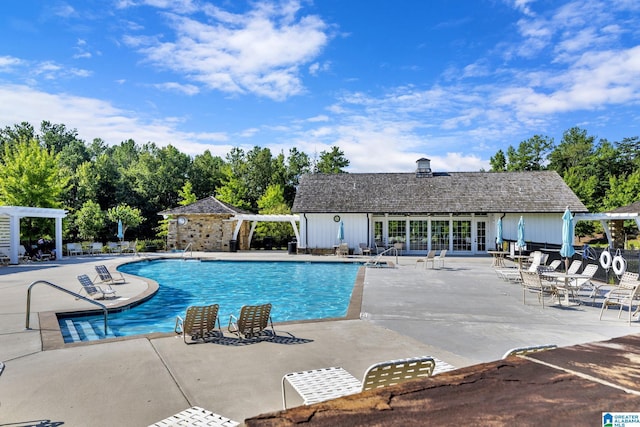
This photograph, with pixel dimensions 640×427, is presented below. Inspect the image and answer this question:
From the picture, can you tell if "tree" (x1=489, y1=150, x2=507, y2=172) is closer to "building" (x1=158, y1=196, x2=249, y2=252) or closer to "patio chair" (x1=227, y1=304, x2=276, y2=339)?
"building" (x1=158, y1=196, x2=249, y2=252)

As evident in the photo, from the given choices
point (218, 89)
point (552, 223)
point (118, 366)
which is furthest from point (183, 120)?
point (118, 366)

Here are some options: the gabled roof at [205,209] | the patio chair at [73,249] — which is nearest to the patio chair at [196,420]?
the gabled roof at [205,209]

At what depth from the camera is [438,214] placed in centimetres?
2464

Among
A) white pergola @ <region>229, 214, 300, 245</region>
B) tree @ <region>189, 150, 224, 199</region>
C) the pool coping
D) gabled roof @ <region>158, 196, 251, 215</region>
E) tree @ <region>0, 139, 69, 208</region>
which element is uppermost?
tree @ <region>189, 150, 224, 199</region>

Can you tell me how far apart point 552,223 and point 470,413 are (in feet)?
87.4

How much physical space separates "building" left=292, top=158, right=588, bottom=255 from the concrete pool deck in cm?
1393

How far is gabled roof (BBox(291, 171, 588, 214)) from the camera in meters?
24.3

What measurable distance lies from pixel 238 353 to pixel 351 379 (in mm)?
2659

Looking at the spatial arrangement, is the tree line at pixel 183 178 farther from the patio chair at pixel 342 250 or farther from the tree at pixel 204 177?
the patio chair at pixel 342 250

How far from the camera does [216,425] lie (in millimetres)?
3547

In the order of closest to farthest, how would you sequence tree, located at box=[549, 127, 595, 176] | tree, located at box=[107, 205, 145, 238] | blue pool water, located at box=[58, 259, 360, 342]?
blue pool water, located at box=[58, 259, 360, 342] → tree, located at box=[107, 205, 145, 238] → tree, located at box=[549, 127, 595, 176]

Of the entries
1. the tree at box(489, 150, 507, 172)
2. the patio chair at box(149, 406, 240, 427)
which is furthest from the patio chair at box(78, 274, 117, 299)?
the tree at box(489, 150, 507, 172)
